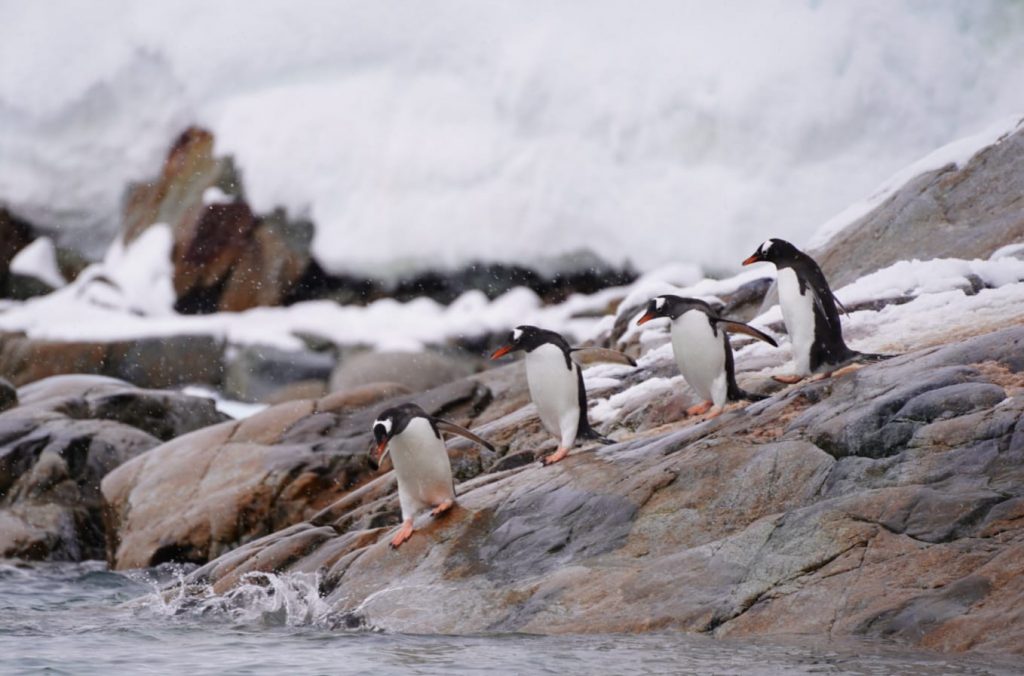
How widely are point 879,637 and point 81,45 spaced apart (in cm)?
2444

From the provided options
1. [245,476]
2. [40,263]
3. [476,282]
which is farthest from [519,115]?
[245,476]

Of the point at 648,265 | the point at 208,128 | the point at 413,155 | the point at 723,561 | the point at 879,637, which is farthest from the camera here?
the point at 208,128

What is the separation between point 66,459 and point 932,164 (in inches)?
313

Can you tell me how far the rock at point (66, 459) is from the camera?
1031 centimetres

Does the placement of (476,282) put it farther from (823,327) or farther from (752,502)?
(752,502)

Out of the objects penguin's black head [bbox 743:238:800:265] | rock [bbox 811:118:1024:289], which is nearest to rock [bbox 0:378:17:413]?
rock [bbox 811:118:1024:289]

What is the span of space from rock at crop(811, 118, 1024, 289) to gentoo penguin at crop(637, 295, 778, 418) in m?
2.69

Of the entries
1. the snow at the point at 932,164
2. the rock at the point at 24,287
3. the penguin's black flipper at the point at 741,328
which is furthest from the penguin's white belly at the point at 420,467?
the rock at the point at 24,287

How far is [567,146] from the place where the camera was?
19469 mm

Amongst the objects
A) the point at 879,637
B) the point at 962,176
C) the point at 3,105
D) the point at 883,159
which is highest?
the point at 3,105

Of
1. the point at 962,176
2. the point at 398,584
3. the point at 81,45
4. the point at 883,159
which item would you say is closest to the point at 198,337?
the point at 81,45

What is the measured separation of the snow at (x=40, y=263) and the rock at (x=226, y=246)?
2412 mm

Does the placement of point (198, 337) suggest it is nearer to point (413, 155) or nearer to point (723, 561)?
point (413, 155)

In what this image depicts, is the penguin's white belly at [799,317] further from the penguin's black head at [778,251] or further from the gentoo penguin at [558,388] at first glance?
the gentoo penguin at [558,388]
